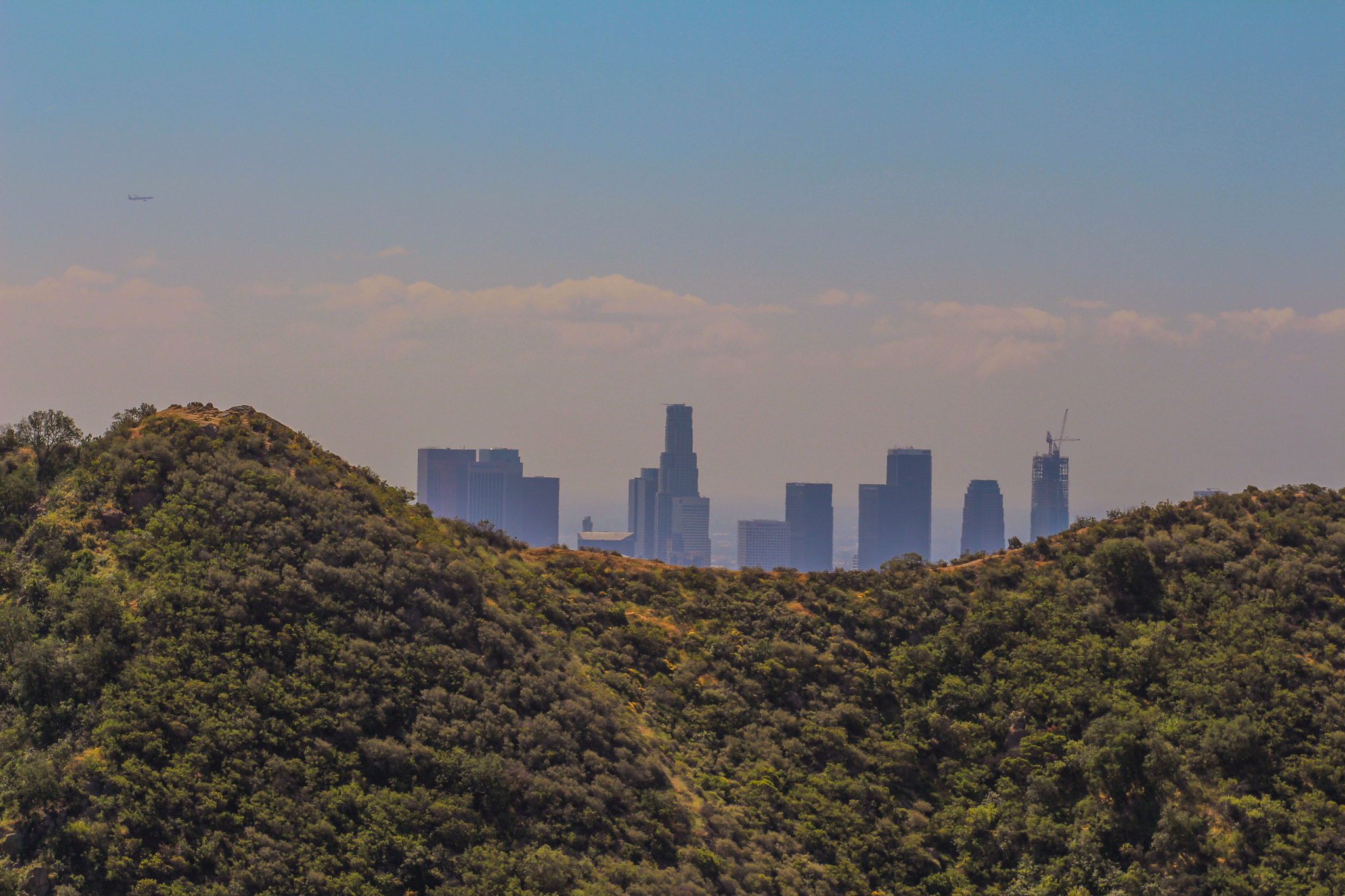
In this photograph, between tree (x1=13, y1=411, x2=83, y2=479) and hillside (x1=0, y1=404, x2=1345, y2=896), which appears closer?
hillside (x1=0, y1=404, x2=1345, y2=896)

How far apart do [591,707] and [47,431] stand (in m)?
36.3

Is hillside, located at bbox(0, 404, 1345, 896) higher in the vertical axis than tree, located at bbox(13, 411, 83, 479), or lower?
lower

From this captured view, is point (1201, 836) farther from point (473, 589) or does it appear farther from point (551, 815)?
point (473, 589)

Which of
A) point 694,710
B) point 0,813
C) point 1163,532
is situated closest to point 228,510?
point 0,813

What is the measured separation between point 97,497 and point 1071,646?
51223 millimetres

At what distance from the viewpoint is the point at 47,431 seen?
49.3 meters

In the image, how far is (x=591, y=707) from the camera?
39781 millimetres

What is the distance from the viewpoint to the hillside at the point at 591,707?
3048 cm

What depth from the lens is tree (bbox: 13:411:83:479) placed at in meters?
48.6

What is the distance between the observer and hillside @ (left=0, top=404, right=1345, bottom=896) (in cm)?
3048

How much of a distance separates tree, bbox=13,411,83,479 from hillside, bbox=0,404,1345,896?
883 mm

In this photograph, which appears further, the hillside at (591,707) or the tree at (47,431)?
the tree at (47,431)

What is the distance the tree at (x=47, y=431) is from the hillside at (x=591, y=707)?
88 cm

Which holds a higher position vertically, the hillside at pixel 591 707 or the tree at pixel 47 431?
the tree at pixel 47 431
